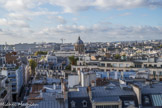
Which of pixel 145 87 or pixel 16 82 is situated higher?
pixel 145 87

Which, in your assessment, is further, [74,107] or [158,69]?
[158,69]

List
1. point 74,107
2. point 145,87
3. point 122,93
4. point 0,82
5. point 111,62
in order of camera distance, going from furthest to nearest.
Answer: point 111,62
point 0,82
point 145,87
point 122,93
point 74,107

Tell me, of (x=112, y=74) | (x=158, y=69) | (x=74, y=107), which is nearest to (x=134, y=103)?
(x=74, y=107)

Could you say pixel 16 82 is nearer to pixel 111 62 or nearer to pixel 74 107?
pixel 111 62

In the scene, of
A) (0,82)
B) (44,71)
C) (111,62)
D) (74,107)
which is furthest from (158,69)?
(74,107)

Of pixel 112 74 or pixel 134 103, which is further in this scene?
pixel 112 74

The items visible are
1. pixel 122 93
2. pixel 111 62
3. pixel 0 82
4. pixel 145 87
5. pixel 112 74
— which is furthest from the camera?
pixel 111 62

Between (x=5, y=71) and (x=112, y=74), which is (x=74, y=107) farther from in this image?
(x=5, y=71)

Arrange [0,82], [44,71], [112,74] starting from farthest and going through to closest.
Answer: [44,71], [112,74], [0,82]

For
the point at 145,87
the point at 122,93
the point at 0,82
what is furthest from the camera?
the point at 0,82
